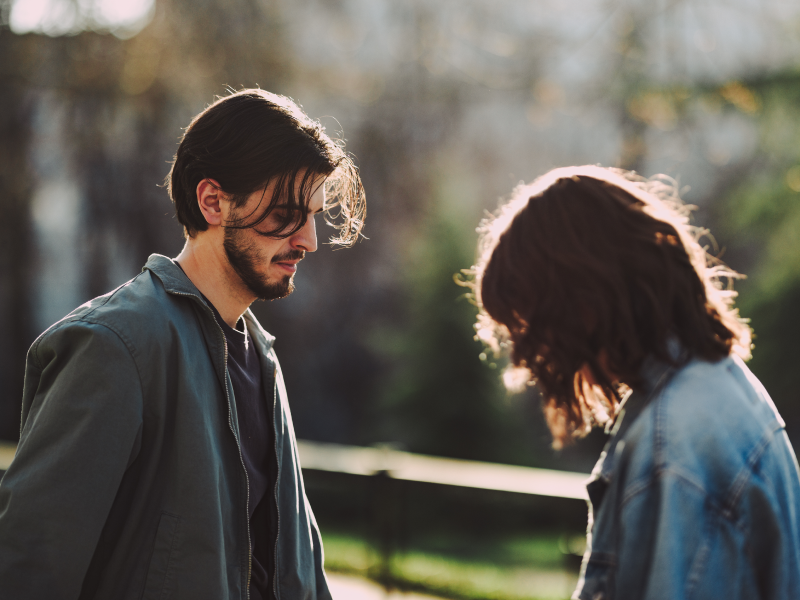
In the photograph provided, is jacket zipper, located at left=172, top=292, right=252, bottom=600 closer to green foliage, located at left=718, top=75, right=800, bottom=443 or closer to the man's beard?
the man's beard

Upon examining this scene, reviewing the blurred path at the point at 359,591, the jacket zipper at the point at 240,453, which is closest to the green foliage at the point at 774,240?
the blurred path at the point at 359,591

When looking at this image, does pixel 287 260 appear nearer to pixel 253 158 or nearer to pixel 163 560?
pixel 253 158

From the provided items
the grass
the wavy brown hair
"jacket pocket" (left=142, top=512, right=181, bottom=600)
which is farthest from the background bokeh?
"jacket pocket" (left=142, top=512, right=181, bottom=600)

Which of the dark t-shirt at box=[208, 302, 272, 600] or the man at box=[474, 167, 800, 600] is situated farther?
the dark t-shirt at box=[208, 302, 272, 600]

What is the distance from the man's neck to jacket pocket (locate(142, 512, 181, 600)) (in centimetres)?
71

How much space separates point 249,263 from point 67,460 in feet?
2.69

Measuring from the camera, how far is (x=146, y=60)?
1488 centimetres

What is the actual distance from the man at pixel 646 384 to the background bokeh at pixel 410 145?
8.22 meters

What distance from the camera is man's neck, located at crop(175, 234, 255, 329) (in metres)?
2.25

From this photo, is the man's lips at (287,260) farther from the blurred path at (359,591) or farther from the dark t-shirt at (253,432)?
the blurred path at (359,591)

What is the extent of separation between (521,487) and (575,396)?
140 inches

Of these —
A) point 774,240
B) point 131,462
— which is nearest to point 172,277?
point 131,462

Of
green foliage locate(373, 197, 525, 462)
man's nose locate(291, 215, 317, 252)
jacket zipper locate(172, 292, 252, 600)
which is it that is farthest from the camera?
green foliage locate(373, 197, 525, 462)

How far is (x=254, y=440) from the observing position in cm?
228
